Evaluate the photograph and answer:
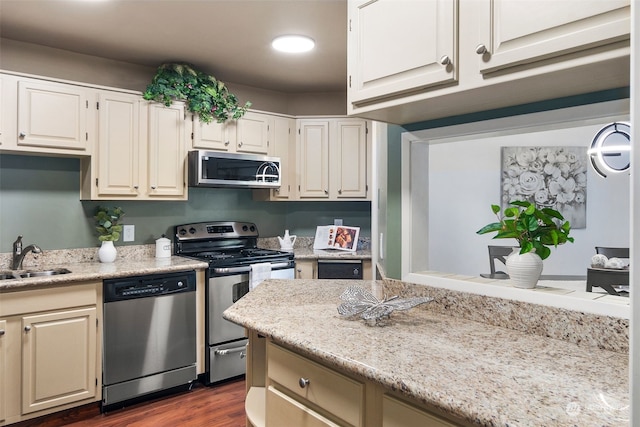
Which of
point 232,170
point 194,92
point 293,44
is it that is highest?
point 293,44

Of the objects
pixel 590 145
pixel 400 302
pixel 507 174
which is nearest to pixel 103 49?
pixel 400 302

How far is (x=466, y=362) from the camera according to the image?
1.11 metres

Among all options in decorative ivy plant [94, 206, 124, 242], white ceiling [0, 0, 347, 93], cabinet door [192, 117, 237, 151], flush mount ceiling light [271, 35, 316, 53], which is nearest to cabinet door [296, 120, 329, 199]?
white ceiling [0, 0, 347, 93]

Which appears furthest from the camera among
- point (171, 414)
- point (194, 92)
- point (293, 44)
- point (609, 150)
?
point (609, 150)

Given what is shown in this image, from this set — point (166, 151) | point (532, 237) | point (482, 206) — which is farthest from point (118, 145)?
→ point (482, 206)

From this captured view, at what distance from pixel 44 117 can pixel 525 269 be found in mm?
2921

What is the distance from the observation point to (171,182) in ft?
11.2

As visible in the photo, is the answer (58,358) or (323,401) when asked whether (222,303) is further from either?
(323,401)

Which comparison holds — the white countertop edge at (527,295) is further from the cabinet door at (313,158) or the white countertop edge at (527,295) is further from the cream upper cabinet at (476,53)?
the cabinet door at (313,158)

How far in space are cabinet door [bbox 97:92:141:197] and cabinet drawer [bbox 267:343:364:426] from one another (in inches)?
86.8

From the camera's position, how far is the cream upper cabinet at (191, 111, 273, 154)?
354 cm

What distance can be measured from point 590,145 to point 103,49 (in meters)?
4.54

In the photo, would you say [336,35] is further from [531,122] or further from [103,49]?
[531,122]

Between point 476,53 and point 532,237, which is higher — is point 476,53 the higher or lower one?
the higher one
